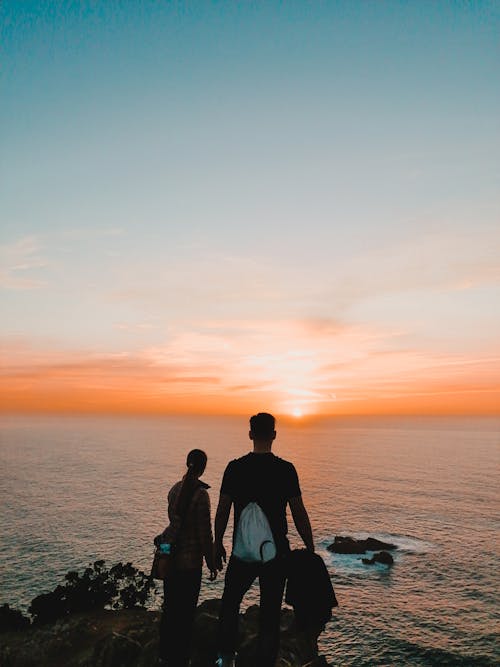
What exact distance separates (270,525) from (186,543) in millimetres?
1983

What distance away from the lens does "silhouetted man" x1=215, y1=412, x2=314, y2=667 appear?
4.92 m

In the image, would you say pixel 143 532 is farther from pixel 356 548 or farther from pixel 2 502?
pixel 2 502

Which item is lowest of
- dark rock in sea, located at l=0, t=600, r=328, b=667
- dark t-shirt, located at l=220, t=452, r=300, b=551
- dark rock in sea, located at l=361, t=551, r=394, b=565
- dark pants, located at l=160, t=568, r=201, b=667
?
dark rock in sea, located at l=361, t=551, r=394, b=565

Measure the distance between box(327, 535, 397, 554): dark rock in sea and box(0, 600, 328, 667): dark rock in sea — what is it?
36.2m

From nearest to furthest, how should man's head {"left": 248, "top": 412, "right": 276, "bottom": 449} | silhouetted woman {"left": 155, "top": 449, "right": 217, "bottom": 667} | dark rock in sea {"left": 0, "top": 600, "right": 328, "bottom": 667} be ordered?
man's head {"left": 248, "top": 412, "right": 276, "bottom": 449}
silhouetted woman {"left": 155, "top": 449, "right": 217, "bottom": 667}
dark rock in sea {"left": 0, "top": 600, "right": 328, "bottom": 667}

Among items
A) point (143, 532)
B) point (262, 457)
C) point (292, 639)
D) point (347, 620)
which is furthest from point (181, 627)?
point (143, 532)

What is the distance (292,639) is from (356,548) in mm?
40324

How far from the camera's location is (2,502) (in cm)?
8538

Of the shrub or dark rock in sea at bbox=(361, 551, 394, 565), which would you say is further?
dark rock in sea at bbox=(361, 551, 394, 565)

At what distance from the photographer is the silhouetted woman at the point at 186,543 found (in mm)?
6332

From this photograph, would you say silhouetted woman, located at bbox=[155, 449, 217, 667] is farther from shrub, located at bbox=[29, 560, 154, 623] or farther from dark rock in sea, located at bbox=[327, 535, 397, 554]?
dark rock in sea, located at bbox=[327, 535, 397, 554]

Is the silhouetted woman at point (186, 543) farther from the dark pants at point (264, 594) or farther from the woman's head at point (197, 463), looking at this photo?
the dark pants at point (264, 594)

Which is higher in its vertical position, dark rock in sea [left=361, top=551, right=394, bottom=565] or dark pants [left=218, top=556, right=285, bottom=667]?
dark pants [left=218, top=556, right=285, bottom=667]

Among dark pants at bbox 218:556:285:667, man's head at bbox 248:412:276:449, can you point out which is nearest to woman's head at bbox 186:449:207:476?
man's head at bbox 248:412:276:449
